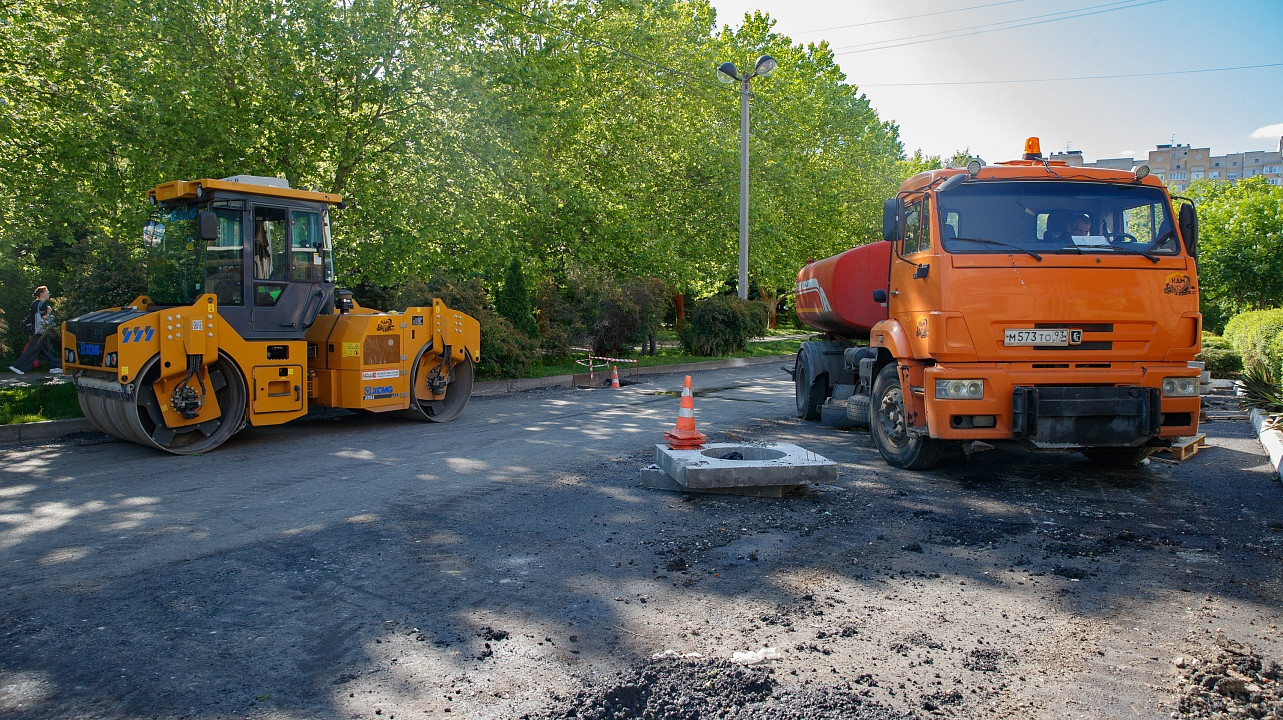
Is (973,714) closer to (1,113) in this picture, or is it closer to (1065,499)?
(1065,499)

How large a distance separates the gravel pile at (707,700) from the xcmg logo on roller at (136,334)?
7224mm

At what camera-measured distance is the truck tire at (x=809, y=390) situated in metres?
11.6

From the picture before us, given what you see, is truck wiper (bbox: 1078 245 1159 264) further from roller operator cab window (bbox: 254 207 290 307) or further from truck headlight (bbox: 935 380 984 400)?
roller operator cab window (bbox: 254 207 290 307)

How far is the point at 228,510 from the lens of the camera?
263 inches

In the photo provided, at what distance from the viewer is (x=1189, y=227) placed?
7.41m

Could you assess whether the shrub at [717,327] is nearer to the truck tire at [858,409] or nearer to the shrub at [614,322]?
the shrub at [614,322]

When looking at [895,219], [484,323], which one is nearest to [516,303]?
[484,323]

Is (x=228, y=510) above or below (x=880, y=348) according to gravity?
below

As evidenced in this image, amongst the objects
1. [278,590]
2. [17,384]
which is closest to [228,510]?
[278,590]

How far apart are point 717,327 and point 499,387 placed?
924 cm

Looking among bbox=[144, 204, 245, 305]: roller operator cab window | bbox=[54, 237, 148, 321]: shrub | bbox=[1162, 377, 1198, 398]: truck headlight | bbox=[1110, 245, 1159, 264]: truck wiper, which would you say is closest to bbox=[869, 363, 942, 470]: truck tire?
bbox=[1162, 377, 1198, 398]: truck headlight

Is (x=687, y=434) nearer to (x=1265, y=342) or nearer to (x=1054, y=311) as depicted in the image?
(x=1054, y=311)

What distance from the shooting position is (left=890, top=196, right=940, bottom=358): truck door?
741cm

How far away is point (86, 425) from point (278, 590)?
24.2 ft
